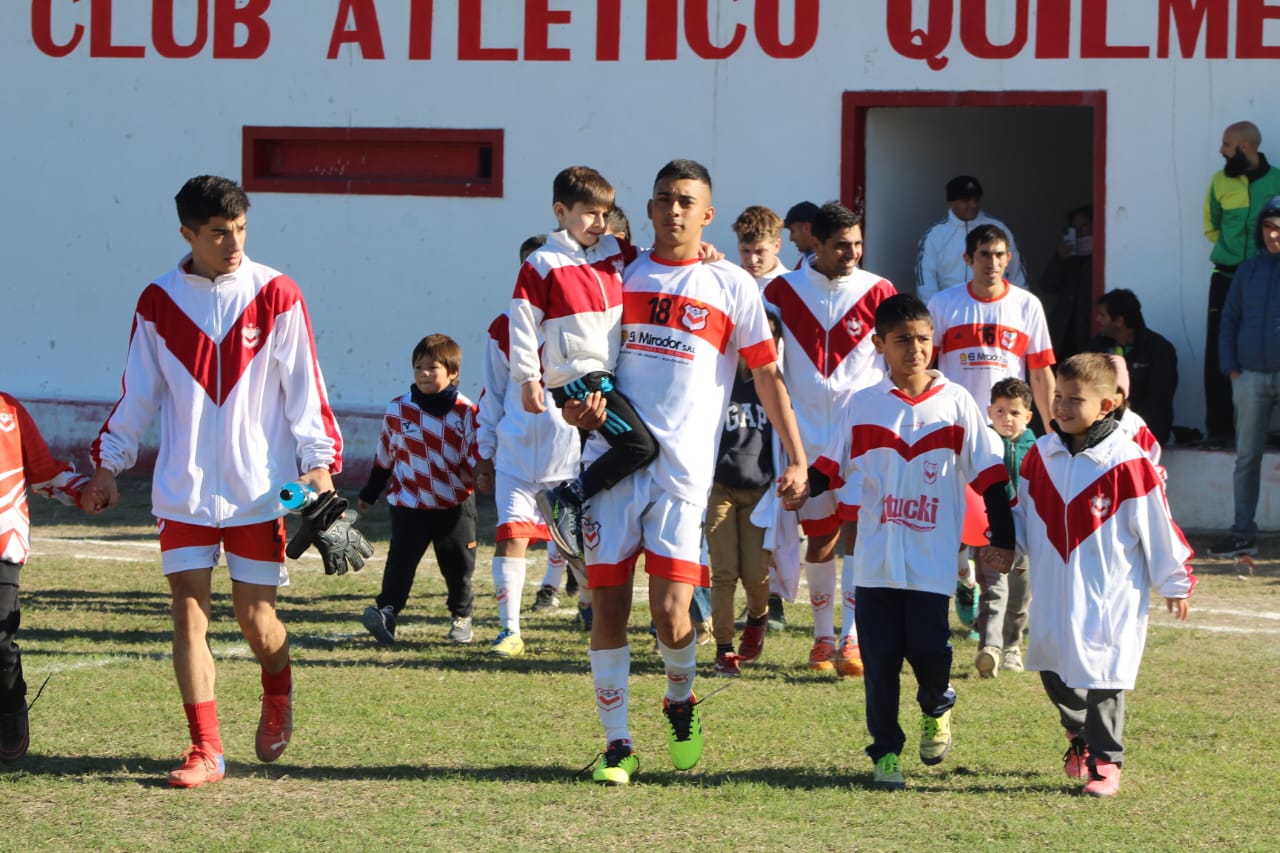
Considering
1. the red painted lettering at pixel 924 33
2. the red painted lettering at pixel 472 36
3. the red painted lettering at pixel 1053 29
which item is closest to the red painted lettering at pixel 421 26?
the red painted lettering at pixel 472 36

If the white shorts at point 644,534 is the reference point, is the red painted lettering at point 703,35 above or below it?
above

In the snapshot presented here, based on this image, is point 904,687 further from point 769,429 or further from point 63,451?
point 63,451

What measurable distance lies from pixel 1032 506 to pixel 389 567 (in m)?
3.61

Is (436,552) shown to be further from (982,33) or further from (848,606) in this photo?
(982,33)

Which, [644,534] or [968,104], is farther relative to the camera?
[968,104]

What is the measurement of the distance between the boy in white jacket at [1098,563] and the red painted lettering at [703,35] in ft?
26.1

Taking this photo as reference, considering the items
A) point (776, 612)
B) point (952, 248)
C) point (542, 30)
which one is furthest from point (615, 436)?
point (542, 30)

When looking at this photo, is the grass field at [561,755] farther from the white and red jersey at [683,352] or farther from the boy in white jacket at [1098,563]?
the white and red jersey at [683,352]

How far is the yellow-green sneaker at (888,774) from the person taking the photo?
19.8ft

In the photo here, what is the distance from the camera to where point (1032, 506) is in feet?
20.2

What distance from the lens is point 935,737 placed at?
20.3ft

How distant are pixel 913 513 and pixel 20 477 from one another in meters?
2.96

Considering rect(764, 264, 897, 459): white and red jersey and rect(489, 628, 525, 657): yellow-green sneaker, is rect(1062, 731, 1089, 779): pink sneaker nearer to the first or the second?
rect(764, 264, 897, 459): white and red jersey

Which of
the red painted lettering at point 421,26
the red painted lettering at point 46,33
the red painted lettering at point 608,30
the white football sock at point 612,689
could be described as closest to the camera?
the white football sock at point 612,689
